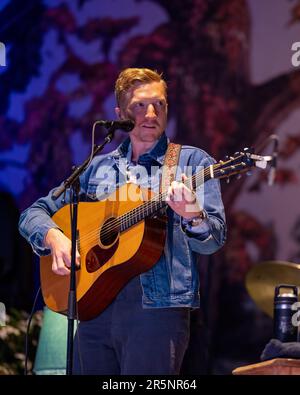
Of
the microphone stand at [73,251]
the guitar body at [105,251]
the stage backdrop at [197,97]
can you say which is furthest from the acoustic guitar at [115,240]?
the stage backdrop at [197,97]

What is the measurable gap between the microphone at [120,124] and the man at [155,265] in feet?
0.69

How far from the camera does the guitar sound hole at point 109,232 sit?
3562mm

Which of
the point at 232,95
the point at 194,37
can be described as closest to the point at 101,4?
the point at 194,37

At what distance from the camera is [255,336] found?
5.85 meters

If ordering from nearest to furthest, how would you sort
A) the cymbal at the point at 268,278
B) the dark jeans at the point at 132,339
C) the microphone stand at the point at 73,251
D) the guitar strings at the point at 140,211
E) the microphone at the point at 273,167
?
the microphone stand at the point at 73,251 < the dark jeans at the point at 132,339 < the guitar strings at the point at 140,211 < the cymbal at the point at 268,278 < the microphone at the point at 273,167

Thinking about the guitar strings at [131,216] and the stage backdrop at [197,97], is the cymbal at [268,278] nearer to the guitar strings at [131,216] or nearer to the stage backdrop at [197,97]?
the stage backdrop at [197,97]

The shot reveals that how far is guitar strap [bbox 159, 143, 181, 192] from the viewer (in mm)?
3488

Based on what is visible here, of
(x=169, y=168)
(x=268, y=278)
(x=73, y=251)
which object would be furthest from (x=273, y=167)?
(x=73, y=251)

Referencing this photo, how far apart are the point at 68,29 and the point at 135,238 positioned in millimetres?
4091

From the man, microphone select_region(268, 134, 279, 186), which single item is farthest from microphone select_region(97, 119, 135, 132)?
microphone select_region(268, 134, 279, 186)

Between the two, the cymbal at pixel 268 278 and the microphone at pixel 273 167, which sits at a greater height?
the microphone at pixel 273 167

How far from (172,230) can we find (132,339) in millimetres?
510
